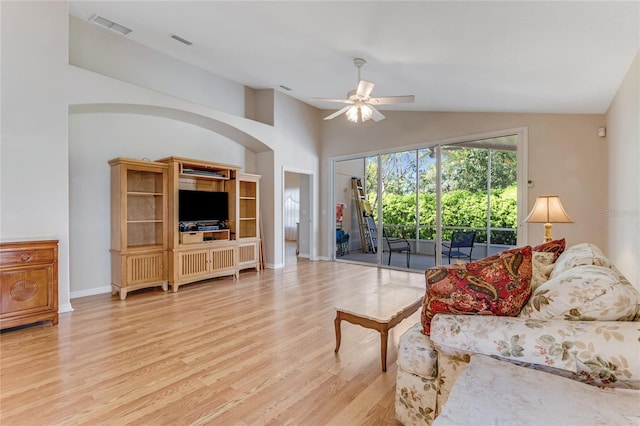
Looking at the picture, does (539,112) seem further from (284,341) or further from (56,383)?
(56,383)

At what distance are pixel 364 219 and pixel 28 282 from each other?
19.6 ft

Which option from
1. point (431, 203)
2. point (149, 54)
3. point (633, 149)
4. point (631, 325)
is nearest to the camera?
point (631, 325)

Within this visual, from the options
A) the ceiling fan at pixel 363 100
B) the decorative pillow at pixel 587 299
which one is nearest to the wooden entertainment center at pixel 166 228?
the ceiling fan at pixel 363 100

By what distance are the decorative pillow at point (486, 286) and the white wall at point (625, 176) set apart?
195 cm

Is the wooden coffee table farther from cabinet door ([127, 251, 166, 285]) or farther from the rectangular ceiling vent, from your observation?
the rectangular ceiling vent

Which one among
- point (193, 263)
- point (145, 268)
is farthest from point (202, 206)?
point (145, 268)

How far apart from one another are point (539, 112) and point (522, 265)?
12.7 ft

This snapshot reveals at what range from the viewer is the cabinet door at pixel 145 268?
Result: 4.10 m

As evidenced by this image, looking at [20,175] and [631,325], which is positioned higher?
[20,175]

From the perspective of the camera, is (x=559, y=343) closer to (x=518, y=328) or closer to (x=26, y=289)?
(x=518, y=328)

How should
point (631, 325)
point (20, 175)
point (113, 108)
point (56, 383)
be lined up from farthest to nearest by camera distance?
1. point (113, 108)
2. point (20, 175)
3. point (56, 383)
4. point (631, 325)

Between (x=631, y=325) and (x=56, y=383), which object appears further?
(x=56, y=383)

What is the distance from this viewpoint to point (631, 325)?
47.0 inches

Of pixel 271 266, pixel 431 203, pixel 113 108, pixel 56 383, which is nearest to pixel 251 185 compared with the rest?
pixel 271 266
